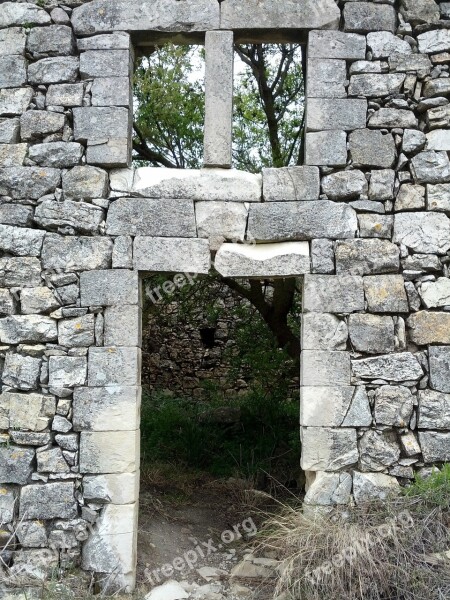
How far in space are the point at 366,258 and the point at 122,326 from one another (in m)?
1.81

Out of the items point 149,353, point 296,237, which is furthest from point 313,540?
point 149,353

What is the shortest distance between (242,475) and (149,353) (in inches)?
154

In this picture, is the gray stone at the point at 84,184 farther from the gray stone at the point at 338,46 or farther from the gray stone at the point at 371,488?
the gray stone at the point at 371,488

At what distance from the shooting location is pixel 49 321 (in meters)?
4.31

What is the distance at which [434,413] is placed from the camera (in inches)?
166

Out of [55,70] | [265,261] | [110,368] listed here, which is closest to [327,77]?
[265,261]

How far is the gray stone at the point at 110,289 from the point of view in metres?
4.30

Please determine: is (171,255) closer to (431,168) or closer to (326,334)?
(326,334)

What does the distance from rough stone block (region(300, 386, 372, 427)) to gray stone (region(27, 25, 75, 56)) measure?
3075 mm

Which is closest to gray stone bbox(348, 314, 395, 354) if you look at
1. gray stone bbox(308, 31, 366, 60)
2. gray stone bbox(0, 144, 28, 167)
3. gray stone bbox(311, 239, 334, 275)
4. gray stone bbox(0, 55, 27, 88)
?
gray stone bbox(311, 239, 334, 275)

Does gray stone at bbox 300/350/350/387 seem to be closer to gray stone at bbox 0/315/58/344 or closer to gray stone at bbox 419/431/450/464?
gray stone at bbox 419/431/450/464

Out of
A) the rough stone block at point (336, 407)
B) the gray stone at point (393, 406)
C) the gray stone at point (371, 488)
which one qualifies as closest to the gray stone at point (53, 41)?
the rough stone block at point (336, 407)

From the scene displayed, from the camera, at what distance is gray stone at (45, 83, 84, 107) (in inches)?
176

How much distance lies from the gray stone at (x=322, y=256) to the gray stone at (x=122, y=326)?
4.35ft
